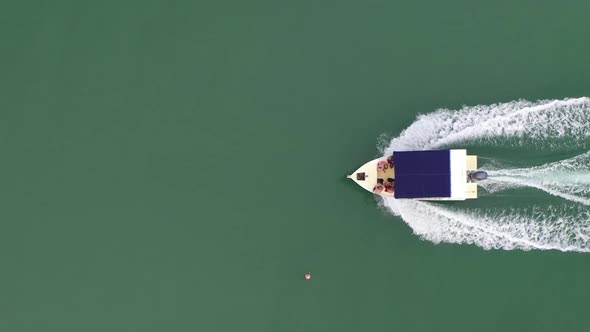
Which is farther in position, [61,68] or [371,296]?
[61,68]

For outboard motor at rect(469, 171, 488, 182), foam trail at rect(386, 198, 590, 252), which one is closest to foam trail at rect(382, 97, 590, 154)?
outboard motor at rect(469, 171, 488, 182)

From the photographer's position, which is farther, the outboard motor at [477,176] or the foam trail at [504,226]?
the foam trail at [504,226]

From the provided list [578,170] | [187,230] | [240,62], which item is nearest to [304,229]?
[187,230]

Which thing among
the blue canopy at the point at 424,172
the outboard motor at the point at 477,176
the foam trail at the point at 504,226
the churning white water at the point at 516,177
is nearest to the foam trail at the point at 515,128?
the churning white water at the point at 516,177

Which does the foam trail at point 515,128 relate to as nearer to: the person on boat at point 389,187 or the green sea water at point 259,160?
the green sea water at point 259,160

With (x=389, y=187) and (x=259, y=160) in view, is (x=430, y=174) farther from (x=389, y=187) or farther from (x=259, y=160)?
(x=259, y=160)

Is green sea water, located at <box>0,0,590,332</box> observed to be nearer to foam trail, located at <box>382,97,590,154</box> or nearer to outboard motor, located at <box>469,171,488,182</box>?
foam trail, located at <box>382,97,590,154</box>

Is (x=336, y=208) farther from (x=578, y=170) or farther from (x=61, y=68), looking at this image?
(x=61, y=68)
